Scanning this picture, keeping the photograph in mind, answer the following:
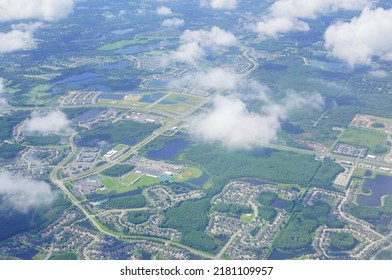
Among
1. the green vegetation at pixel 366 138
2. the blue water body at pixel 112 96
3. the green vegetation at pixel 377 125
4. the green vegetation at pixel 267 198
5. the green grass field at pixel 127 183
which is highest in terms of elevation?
the green grass field at pixel 127 183

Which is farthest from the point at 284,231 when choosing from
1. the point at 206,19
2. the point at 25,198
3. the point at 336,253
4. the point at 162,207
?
the point at 206,19

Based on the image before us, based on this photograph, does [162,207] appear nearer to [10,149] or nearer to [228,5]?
[10,149]

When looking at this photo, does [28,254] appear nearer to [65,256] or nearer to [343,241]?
[65,256]

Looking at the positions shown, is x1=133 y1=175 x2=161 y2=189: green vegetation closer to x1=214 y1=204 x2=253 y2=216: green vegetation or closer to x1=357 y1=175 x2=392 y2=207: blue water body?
x1=214 y1=204 x2=253 y2=216: green vegetation

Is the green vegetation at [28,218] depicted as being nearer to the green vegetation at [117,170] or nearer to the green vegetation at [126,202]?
the green vegetation at [126,202]

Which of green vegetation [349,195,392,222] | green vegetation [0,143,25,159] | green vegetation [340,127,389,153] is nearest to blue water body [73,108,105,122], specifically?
green vegetation [0,143,25,159]

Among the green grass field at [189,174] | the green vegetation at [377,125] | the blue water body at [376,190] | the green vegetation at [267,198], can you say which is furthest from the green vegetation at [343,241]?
the green vegetation at [377,125]
